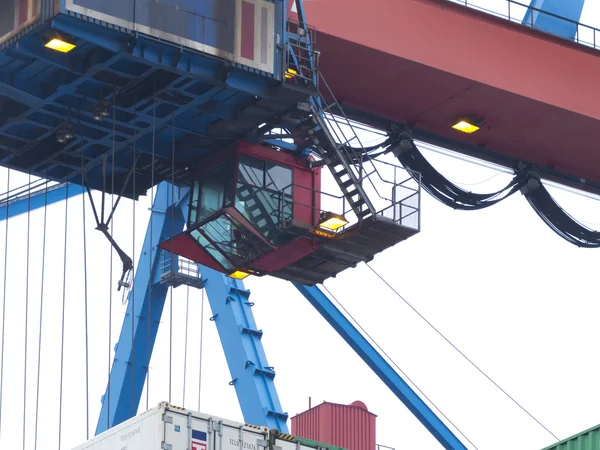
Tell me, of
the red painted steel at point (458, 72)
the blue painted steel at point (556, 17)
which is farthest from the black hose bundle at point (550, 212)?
the blue painted steel at point (556, 17)

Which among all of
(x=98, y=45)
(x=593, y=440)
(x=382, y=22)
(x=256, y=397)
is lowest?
(x=593, y=440)

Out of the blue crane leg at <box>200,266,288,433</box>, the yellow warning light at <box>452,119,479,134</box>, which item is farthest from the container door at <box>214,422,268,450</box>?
the blue crane leg at <box>200,266,288,433</box>

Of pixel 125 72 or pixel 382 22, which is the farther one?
pixel 382 22

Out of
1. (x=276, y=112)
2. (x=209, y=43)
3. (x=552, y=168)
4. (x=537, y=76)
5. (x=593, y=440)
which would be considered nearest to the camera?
(x=593, y=440)

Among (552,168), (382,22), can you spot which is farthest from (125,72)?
(552,168)

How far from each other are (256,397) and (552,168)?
8.80m

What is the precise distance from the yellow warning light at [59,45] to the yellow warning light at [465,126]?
9674 mm

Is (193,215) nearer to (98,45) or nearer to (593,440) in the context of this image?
(98,45)

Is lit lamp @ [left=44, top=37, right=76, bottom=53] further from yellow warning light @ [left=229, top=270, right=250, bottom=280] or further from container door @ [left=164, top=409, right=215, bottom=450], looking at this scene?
container door @ [left=164, top=409, right=215, bottom=450]

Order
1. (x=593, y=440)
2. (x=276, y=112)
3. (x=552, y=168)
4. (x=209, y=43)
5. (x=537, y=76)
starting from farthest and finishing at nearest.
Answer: (x=552, y=168)
(x=537, y=76)
(x=276, y=112)
(x=209, y=43)
(x=593, y=440)

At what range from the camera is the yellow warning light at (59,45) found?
28.6m

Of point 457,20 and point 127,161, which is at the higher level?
point 457,20

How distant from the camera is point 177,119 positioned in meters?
32.4

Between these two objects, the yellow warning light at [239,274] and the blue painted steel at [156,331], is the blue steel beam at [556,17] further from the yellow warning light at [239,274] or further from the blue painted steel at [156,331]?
the blue painted steel at [156,331]
